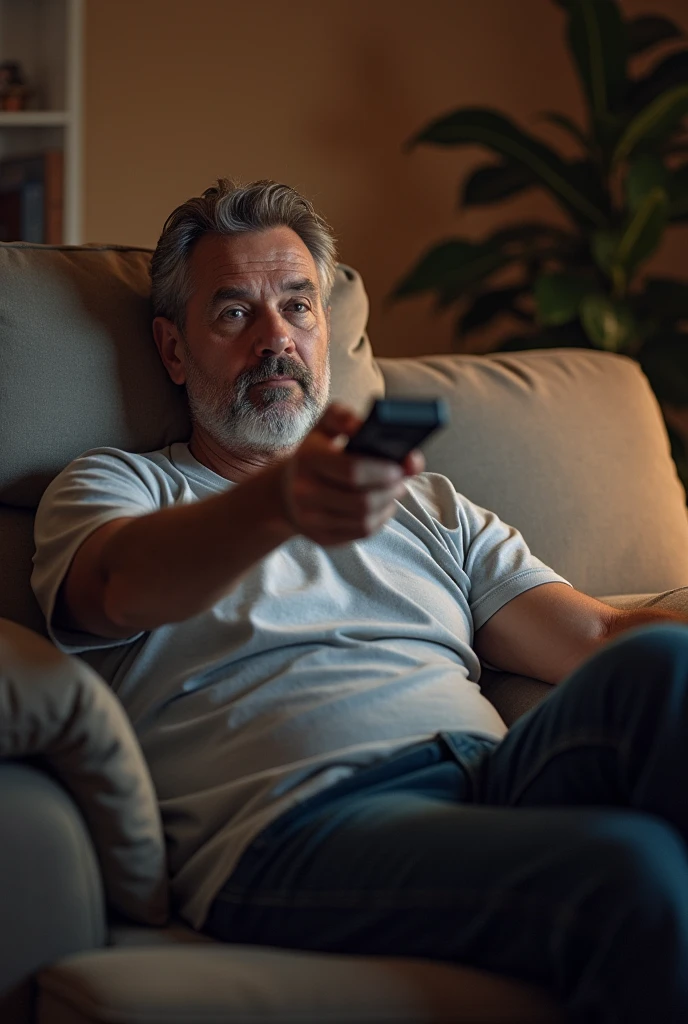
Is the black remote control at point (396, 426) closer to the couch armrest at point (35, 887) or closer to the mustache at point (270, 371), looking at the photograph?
the couch armrest at point (35, 887)

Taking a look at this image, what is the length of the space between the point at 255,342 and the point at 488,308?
1753mm

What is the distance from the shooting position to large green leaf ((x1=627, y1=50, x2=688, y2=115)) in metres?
2.87

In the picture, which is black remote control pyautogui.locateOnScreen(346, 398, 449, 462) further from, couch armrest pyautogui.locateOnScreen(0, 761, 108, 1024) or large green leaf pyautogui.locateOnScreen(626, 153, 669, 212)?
large green leaf pyautogui.locateOnScreen(626, 153, 669, 212)

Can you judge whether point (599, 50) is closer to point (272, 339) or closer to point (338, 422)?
point (272, 339)

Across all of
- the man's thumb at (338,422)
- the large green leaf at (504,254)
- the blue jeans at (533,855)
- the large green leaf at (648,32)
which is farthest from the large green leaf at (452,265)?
the man's thumb at (338,422)

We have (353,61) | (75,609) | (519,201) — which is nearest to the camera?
(75,609)

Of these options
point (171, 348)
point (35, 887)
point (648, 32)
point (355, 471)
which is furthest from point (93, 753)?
point (648, 32)

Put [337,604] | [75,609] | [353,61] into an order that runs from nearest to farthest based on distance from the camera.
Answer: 1. [75,609]
2. [337,604]
3. [353,61]

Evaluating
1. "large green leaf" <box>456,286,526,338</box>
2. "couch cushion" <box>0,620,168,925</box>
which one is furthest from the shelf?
"couch cushion" <box>0,620,168,925</box>

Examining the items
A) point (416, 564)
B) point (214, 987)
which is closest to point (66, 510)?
point (416, 564)

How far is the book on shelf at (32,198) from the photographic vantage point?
9.16 feet

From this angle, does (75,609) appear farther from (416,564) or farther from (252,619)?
(416,564)

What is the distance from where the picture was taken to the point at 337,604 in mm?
1319

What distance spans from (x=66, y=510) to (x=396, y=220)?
2384 millimetres
